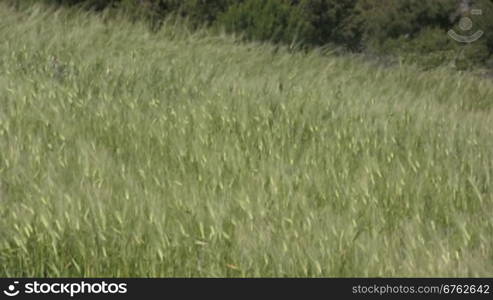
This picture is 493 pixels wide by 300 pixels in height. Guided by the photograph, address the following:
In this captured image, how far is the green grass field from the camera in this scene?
2.93m

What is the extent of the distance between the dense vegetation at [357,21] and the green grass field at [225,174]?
4761mm

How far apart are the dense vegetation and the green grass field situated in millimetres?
4761

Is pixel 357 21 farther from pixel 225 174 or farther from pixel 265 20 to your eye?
pixel 225 174

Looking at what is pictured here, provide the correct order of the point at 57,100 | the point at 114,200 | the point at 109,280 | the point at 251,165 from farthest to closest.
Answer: the point at 57,100 < the point at 251,165 < the point at 114,200 < the point at 109,280

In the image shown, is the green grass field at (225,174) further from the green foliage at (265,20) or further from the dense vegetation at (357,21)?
the dense vegetation at (357,21)

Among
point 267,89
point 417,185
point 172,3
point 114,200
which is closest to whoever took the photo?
point 114,200

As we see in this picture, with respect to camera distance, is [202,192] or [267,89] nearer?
[202,192]

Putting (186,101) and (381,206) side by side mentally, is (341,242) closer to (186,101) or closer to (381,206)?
(381,206)

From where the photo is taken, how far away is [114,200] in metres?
3.33

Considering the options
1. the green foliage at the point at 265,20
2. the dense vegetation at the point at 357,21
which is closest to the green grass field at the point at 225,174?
the green foliage at the point at 265,20

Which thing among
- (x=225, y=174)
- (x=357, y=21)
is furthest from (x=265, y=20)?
(x=357, y=21)

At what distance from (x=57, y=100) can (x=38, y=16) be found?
359 cm

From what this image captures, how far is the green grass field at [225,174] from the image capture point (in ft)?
9.61

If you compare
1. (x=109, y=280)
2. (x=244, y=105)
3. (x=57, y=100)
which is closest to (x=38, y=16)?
(x=57, y=100)
